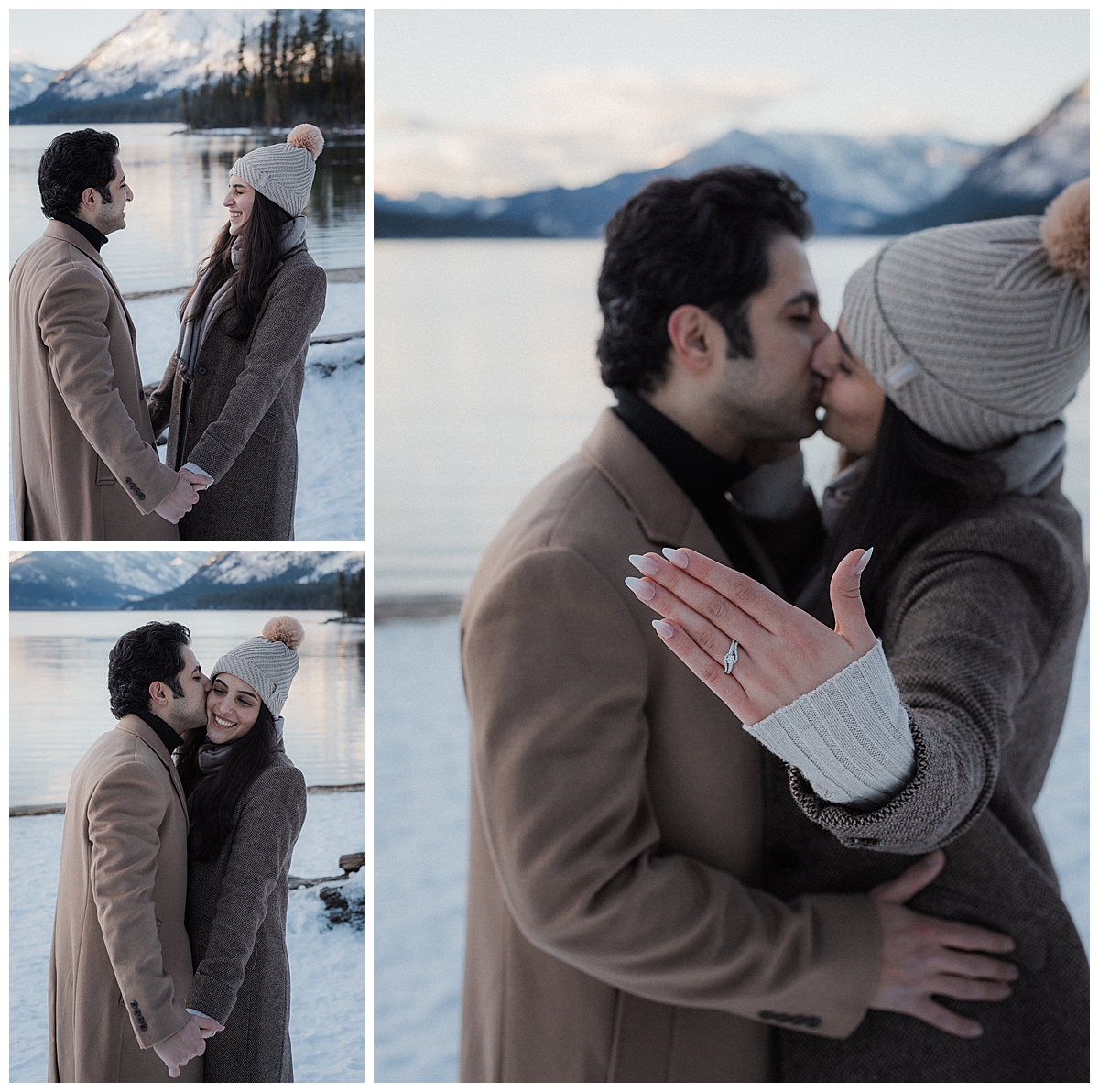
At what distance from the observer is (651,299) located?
1297 mm

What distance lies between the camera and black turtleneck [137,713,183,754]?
4.17 ft

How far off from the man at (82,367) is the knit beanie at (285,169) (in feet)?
0.55

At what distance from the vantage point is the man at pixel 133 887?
1.25 m

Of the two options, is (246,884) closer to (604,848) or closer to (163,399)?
(604,848)

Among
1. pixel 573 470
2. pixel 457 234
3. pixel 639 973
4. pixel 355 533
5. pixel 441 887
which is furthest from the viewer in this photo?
pixel 441 887

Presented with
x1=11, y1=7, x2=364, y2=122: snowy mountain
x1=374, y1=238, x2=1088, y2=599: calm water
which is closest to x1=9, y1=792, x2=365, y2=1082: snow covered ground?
x1=11, y1=7, x2=364, y2=122: snowy mountain

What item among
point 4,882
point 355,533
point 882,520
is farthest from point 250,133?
point 4,882

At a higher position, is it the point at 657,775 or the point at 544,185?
the point at 544,185

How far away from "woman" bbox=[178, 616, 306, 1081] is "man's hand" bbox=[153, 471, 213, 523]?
0.67 feet

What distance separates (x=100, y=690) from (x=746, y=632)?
93 centimetres

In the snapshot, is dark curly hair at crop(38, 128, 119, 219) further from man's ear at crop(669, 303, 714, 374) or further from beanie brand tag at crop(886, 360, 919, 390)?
beanie brand tag at crop(886, 360, 919, 390)

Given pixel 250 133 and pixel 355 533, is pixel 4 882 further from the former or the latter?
pixel 250 133

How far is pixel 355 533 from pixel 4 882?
0.70 meters

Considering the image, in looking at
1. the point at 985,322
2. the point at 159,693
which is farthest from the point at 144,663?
the point at 985,322
